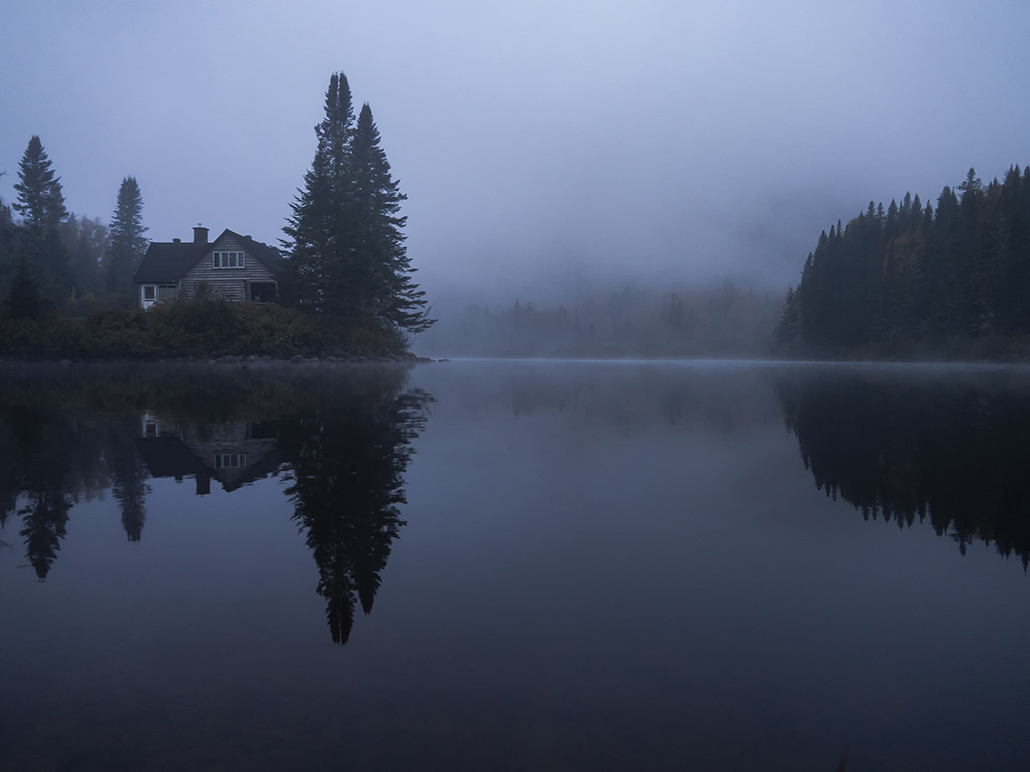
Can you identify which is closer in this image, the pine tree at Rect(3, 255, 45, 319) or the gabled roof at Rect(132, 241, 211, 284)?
the pine tree at Rect(3, 255, 45, 319)

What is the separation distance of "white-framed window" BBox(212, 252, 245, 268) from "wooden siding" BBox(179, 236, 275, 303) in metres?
0.27

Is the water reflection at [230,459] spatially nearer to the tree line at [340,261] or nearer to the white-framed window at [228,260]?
the tree line at [340,261]

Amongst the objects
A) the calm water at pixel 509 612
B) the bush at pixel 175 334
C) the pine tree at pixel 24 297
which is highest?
the pine tree at pixel 24 297

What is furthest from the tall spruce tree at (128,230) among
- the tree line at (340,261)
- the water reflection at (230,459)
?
the water reflection at (230,459)

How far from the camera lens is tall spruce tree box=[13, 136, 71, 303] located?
75812 millimetres

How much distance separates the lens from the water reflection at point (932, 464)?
6188mm

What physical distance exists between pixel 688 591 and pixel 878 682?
1.31 meters

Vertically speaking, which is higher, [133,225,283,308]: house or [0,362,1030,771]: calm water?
[133,225,283,308]: house

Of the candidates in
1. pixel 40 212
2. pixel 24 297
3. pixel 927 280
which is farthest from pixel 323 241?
pixel 927 280

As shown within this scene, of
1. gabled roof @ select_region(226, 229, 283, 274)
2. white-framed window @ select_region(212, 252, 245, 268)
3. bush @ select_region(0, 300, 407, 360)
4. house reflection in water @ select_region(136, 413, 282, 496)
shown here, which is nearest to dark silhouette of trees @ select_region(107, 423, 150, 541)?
house reflection in water @ select_region(136, 413, 282, 496)

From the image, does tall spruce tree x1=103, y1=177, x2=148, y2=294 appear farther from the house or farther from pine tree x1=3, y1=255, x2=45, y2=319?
pine tree x1=3, y1=255, x2=45, y2=319

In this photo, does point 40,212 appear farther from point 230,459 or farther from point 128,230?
point 230,459

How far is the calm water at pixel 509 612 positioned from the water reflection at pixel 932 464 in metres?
0.07

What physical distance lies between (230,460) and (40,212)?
312 ft
